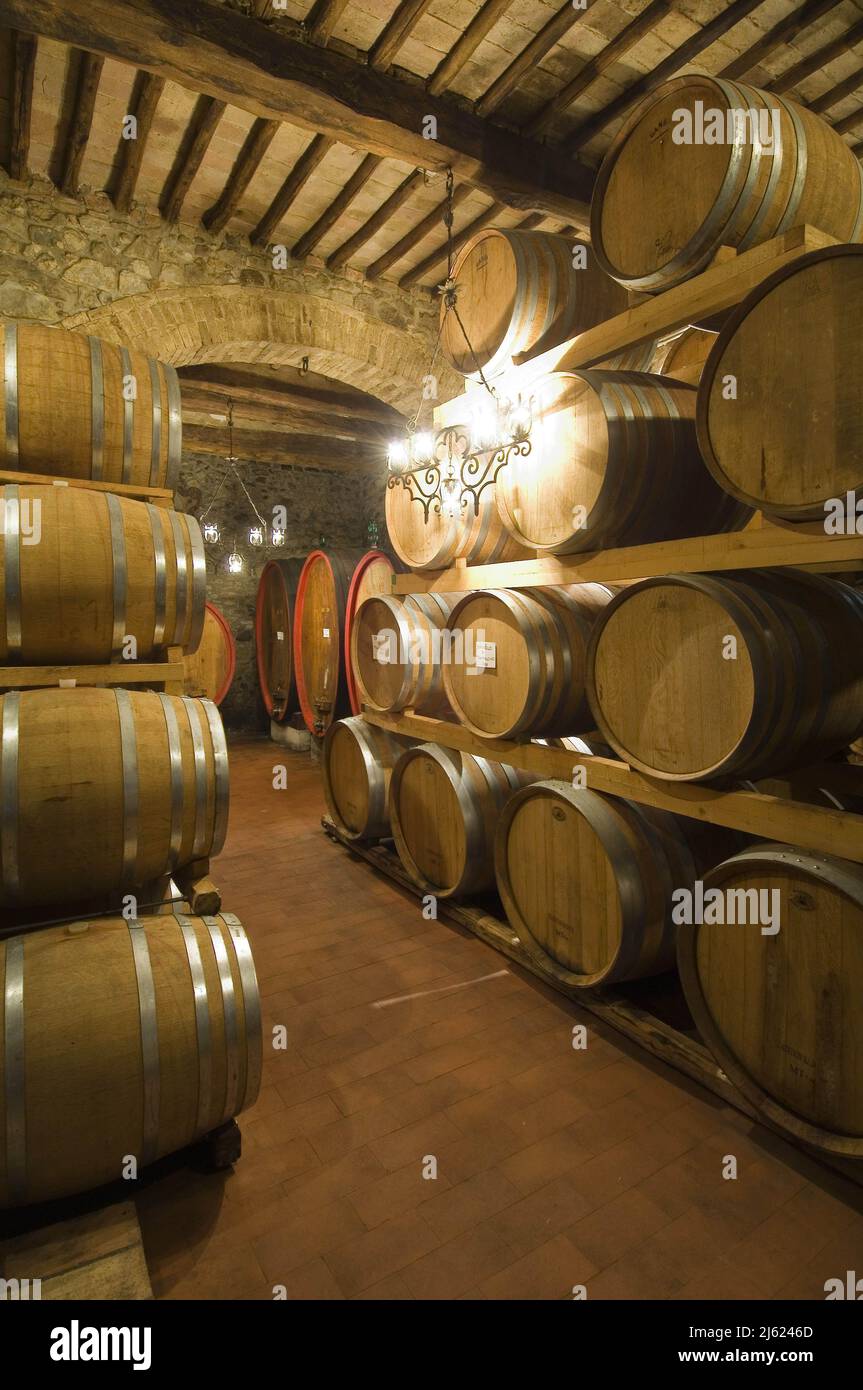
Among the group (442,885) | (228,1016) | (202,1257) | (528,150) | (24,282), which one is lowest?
(202,1257)

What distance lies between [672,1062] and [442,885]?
1.64 meters

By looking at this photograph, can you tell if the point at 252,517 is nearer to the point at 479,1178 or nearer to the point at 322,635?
the point at 322,635

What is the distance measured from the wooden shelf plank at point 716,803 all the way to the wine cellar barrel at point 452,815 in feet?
1.01

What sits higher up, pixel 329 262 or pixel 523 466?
pixel 329 262

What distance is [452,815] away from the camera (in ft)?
12.3

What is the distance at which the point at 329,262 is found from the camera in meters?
5.54

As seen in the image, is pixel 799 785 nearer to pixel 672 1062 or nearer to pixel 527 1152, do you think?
pixel 672 1062

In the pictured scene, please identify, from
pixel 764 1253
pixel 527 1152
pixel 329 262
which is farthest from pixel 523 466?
pixel 329 262

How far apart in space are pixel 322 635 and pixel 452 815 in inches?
138

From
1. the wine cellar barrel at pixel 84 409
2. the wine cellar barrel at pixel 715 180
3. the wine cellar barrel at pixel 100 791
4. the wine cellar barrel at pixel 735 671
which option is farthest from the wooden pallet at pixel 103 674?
the wine cellar barrel at pixel 715 180

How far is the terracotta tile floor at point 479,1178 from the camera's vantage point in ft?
5.98

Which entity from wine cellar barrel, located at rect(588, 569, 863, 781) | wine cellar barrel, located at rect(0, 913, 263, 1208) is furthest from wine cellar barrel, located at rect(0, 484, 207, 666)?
wine cellar barrel, located at rect(588, 569, 863, 781)

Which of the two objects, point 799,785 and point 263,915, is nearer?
point 799,785

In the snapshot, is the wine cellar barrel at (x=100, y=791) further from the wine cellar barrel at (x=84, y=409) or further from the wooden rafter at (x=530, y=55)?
the wooden rafter at (x=530, y=55)
